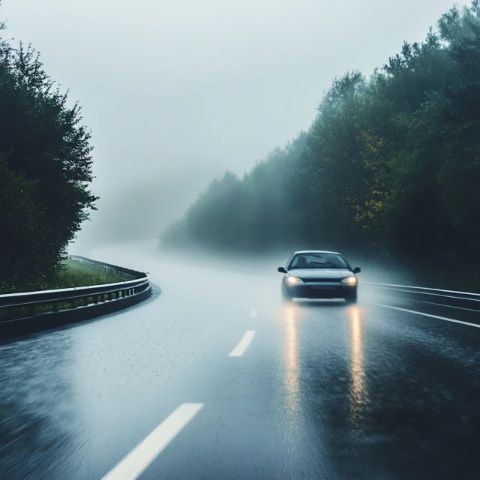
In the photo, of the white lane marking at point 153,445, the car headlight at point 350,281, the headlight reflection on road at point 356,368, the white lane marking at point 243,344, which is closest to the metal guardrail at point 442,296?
the car headlight at point 350,281

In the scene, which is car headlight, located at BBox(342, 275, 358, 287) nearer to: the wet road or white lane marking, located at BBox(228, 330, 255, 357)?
the wet road

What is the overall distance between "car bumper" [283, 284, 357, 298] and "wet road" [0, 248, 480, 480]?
19.4ft

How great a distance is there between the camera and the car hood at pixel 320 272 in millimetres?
18750

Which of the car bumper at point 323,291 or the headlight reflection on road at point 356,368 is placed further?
the car bumper at point 323,291

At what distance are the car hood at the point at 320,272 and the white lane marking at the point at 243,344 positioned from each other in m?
6.14

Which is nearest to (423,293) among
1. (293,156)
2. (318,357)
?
(318,357)

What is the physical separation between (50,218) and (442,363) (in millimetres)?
26413

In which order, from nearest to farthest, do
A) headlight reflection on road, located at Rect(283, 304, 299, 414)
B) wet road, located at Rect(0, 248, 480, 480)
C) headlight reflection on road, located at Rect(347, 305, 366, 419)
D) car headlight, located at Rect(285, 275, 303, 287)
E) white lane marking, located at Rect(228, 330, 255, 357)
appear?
wet road, located at Rect(0, 248, 480, 480), headlight reflection on road, located at Rect(347, 305, 366, 419), headlight reflection on road, located at Rect(283, 304, 299, 414), white lane marking, located at Rect(228, 330, 255, 357), car headlight, located at Rect(285, 275, 303, 287)

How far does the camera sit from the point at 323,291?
61.2 feet

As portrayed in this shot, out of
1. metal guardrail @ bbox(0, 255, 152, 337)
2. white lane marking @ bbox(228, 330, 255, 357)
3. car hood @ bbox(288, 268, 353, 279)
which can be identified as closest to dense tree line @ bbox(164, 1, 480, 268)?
car hood @ bbox(288, 268, 353, 279)

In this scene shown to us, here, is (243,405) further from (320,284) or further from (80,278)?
(80,278)

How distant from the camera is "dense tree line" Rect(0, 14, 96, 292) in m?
24.3

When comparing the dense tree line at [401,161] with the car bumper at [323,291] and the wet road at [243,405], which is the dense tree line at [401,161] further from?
the wet road at [243,405]

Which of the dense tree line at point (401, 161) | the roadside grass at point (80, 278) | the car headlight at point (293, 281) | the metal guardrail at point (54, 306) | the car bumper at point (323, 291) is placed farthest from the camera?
the dense tree line at point (401, 161)
